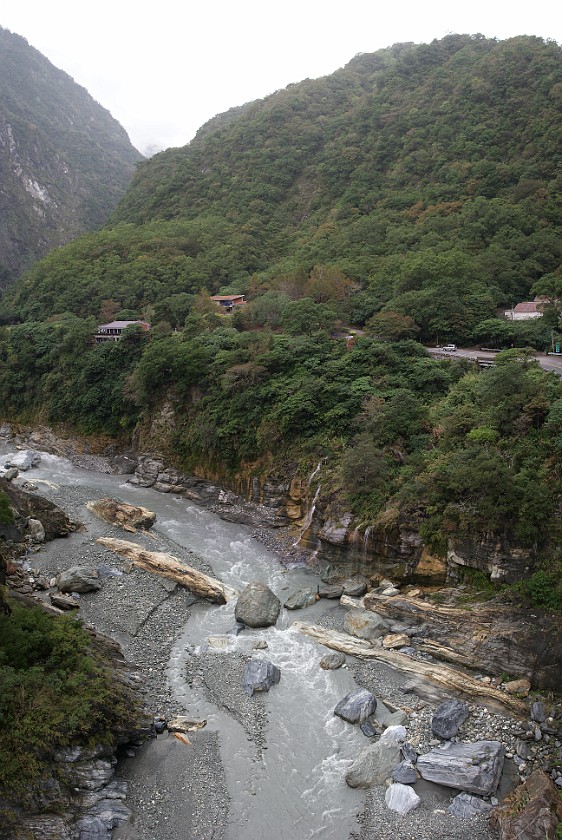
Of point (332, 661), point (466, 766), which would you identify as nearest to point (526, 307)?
point (332, 661)

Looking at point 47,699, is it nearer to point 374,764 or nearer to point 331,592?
point 374,764

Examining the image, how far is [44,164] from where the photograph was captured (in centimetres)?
11306

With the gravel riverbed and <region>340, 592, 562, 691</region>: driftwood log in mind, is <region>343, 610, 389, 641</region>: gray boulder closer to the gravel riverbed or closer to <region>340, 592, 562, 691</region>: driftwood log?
<region>340, 592, 562, 691</region>: driftwood log

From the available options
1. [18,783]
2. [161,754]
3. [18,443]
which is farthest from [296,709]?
[18,443]

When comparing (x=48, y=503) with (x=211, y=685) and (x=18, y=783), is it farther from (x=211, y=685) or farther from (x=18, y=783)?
(x=18, y=783)

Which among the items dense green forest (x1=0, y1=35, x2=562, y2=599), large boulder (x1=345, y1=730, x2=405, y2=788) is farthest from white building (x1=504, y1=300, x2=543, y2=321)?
large boulder (x1=345, y1=730, x2=405, y2=788)

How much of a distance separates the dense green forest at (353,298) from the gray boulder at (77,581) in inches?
428

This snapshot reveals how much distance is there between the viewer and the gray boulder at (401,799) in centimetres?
1249

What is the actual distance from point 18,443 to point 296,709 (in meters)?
33.9

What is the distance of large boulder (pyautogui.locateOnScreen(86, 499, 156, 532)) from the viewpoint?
26594 millimetres

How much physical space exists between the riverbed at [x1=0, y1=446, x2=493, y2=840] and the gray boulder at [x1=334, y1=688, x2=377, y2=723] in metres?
0.24

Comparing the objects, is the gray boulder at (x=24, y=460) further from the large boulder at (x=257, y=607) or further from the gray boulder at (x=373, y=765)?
the gray boulder at (x=373, y=765)

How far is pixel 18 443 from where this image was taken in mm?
41875

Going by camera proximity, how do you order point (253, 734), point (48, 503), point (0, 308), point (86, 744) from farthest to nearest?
point (0, 308), point (48, 503), point (253, 734), point (86, 744)
